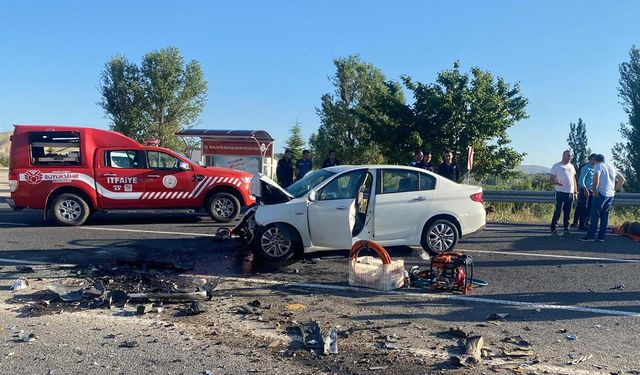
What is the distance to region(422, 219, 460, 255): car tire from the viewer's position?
28.8 ft

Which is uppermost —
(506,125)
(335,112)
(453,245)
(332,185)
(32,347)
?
(335,112)

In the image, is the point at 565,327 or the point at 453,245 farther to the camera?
the point at 453,245

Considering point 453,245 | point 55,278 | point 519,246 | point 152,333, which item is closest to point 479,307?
point 453,245

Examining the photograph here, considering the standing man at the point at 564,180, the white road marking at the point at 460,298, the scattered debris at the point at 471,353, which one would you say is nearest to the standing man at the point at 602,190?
the standing man at the point at 564,180

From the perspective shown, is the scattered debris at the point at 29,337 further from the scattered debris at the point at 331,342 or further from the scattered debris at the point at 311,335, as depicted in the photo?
the scattered debris at the point at 331,342

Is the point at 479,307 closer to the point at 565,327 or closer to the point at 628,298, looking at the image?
the point at 565,327

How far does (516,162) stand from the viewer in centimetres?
2666

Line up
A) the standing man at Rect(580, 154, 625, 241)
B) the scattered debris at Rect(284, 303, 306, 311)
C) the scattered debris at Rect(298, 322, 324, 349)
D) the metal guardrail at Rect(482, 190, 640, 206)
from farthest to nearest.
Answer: the metal guardrail at Rect(482, 190, 640, 206), the standing man at Rect(580, 154, 625, 241), the scattered debris at Rect(284, 303, 306, 311), the scattered debris at Rect(298, 322, 324, 349)

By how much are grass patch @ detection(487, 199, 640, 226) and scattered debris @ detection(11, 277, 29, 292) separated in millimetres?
11745

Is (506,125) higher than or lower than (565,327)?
higher

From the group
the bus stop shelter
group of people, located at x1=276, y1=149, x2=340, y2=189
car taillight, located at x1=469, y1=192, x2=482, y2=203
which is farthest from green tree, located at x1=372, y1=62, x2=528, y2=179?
car taillight, located at x1=469, y1=192, x2=482, y2=203

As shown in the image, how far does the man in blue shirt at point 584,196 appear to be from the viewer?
12.1 meters

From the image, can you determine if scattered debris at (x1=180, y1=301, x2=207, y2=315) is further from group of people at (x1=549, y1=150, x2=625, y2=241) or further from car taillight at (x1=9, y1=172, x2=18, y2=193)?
group of people at (x1=549, y1=150, x2=625, y2=241)

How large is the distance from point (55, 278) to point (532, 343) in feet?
18.9
